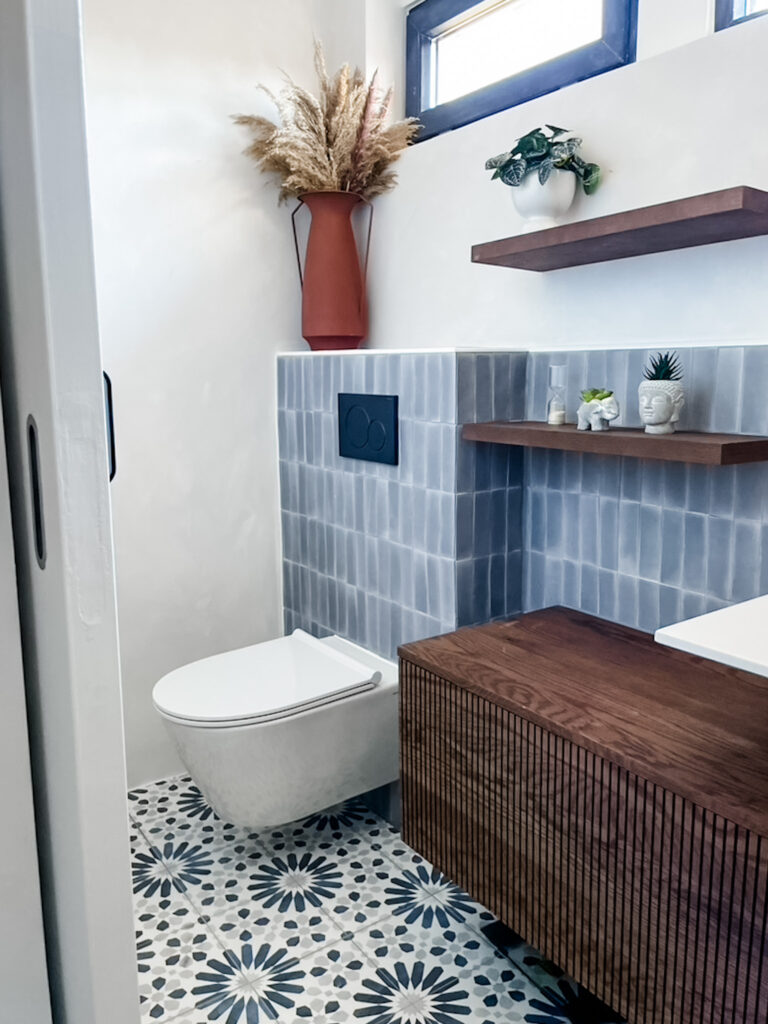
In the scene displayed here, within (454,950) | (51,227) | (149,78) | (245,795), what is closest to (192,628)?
(245,795)

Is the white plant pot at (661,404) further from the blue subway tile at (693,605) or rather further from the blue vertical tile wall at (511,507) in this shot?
the blue subway tile at (693,605)

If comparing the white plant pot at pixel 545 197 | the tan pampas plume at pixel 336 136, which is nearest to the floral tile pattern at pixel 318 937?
the white plant pot at pixel 545 197

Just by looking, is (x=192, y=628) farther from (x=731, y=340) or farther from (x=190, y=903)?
(x=731, y=340)

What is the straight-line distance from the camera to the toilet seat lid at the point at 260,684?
1.84 meters

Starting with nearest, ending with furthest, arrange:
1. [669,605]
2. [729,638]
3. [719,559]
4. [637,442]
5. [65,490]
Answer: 1. [65,490]
2. [729,638]
3. [637,442]
4. [719,559]
5. [669,605]

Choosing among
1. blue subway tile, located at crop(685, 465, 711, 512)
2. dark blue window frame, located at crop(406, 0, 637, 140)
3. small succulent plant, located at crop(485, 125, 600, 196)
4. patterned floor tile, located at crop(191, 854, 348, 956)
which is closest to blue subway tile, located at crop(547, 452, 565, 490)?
blue subway tile, located at crop(685, 465, 711, 512)

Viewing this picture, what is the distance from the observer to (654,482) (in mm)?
1708

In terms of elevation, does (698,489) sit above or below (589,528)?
above

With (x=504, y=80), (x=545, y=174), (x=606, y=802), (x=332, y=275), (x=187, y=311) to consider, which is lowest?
(x=606, y=802)

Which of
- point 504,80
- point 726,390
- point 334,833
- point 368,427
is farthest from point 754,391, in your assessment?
point 334,833

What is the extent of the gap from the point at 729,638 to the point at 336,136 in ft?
5.88

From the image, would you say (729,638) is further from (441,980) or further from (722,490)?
(441,980)

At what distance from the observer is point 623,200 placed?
1.73 meters

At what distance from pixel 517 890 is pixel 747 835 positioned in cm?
53
